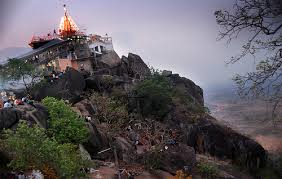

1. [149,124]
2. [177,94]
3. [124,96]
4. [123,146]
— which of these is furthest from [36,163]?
[177,94]

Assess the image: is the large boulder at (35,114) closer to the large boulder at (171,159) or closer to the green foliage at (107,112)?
the large boulder at (171,159)

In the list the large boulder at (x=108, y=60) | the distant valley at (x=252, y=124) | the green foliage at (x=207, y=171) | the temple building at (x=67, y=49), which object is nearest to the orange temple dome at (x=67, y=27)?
the temple building at (x=67, y=49)

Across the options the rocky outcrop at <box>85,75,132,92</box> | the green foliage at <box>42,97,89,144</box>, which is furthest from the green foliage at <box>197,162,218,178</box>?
the rocky outcrop at <box>85,75,132,92</box>

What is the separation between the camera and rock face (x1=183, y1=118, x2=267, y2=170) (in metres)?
40.8

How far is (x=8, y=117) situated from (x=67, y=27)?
34.9m

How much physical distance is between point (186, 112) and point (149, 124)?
6707mm

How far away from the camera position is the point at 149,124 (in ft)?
138

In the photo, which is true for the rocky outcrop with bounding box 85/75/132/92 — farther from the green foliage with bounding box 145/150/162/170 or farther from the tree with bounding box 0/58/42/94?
the green foliage with bounding box 145/150/162/170

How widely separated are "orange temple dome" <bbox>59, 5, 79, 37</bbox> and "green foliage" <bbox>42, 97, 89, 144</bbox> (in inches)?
1164

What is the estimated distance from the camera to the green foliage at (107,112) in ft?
126

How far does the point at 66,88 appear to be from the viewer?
140 ft

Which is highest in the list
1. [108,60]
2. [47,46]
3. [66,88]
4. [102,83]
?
[47,46]

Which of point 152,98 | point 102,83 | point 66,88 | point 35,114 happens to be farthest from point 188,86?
point 35,114

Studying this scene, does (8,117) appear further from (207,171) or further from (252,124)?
(252,124)
